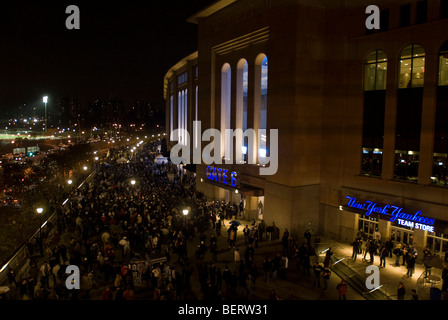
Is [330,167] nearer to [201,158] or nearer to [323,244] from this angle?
[323,244]

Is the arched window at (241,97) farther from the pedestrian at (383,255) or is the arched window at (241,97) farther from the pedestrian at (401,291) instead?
the pedestrian at (401,291)

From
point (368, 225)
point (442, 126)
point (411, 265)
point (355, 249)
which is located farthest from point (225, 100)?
point (411, 265)

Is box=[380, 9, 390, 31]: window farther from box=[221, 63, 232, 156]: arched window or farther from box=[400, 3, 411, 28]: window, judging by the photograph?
box=[221, 63, 232, 156]: arched window

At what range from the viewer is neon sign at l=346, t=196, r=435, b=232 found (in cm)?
1639

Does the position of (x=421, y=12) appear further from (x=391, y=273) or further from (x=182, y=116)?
(x=182, y=116)

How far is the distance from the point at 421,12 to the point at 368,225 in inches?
466

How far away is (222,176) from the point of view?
85.9ft

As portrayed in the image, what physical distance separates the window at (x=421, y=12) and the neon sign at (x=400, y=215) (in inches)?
381

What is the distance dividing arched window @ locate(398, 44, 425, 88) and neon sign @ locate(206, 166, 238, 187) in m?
12.3

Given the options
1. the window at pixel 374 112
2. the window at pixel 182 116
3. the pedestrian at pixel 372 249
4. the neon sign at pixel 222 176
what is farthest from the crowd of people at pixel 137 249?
the window at pixel 182 116

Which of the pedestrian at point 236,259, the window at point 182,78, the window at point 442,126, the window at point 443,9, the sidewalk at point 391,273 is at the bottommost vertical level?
the sidewalk at point 391,273

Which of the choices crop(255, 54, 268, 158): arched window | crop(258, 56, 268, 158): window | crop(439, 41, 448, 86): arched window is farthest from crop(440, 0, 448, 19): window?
crop(258, 56, 268, 158): window

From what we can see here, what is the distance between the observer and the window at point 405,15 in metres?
17.8
